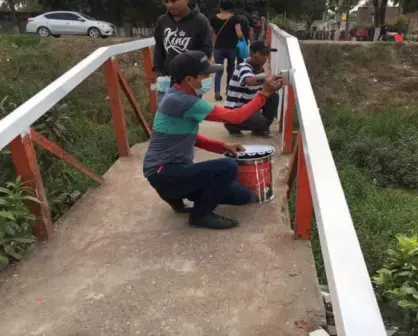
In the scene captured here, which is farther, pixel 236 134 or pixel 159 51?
pixel 236 134

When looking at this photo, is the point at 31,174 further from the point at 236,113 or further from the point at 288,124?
→ the point at 288,124

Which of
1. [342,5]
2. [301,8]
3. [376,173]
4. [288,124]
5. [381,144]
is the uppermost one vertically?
[288,124]

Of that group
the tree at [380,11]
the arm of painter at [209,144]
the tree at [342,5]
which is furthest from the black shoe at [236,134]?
the tree at [342,5]

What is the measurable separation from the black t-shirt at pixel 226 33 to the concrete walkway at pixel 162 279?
3.85 m

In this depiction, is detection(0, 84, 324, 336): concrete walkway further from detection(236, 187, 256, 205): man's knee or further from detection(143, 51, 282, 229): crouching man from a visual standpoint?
detection(143, 51, 282, 229): crouching man

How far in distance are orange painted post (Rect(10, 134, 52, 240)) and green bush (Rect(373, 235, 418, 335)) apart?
2125 millimetres

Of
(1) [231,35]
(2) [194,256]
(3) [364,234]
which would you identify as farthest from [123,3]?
(2) [194,256]

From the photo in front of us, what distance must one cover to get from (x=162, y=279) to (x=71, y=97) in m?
8.53

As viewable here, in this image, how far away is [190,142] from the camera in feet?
11.0

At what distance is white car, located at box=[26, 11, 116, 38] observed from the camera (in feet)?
66.7

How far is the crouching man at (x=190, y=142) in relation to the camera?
3143 mm

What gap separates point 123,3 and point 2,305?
26.3 meters

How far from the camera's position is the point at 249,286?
Result: 8.90 feet

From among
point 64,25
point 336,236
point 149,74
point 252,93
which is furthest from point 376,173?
point 64,25
